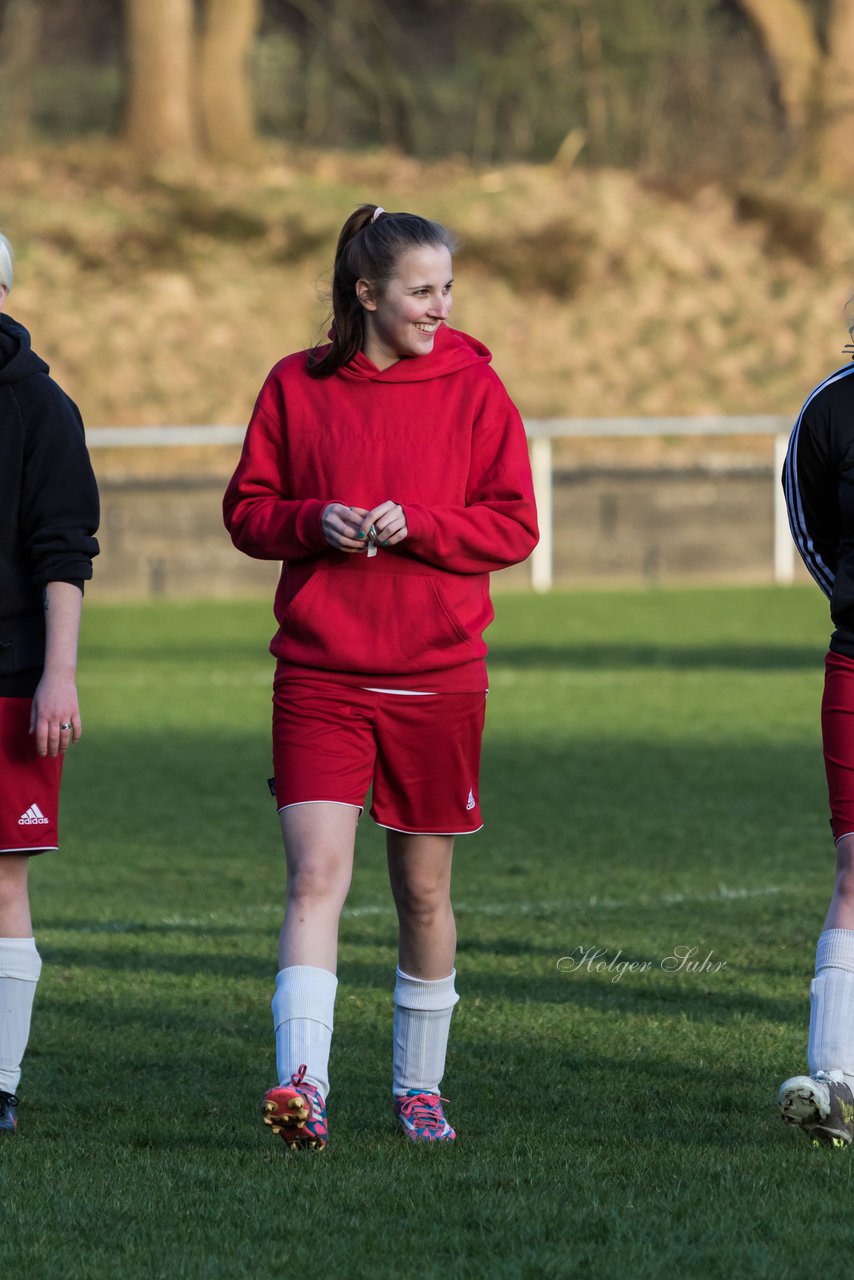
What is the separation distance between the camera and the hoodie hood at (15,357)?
4.37 meters

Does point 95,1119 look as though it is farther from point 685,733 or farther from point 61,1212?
point 685,733

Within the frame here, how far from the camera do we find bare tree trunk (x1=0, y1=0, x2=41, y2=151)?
34000mm

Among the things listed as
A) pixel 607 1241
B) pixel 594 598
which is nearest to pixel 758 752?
pixel 607 1241

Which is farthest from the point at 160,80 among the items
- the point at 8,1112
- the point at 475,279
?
the point at 8,1112

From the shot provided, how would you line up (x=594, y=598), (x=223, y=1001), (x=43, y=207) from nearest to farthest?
(x=223, y=1001), (x=594, y=598), (x=43, y=207)

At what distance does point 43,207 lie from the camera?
31375 millimetres

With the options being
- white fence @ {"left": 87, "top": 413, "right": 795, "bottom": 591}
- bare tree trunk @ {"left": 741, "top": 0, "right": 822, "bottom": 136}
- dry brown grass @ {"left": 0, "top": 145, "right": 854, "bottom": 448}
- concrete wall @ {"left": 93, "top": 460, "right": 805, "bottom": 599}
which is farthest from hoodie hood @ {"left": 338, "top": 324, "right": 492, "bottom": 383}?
bare tree trunk @ {"left": 741, "top": 0, "right": 822, "bottom": 136}

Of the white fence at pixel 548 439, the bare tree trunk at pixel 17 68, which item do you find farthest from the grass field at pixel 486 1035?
the bare tree trunk at pixel 17 68

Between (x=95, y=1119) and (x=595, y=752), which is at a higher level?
(x=95, y=1119)

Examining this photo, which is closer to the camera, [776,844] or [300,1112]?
[300,1112]

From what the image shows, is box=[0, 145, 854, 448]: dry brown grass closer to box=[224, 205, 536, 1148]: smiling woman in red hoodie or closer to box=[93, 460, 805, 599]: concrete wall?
A: box=[93, 460, 805, 599]: concrete wall

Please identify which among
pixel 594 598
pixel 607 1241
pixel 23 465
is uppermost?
pixel 23 465

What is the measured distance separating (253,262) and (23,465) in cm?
2781

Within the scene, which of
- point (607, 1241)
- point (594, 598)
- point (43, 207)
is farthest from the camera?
point (43, 207)
